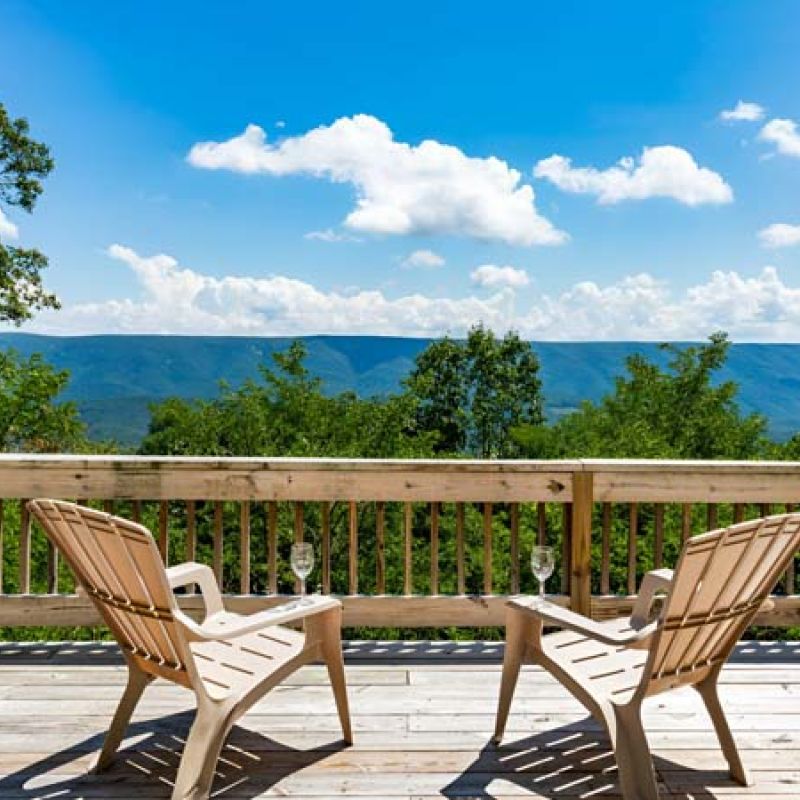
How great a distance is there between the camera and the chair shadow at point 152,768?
8.47 feet

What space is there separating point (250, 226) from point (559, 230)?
21.0m

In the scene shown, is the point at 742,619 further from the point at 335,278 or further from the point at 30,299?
the point at 335,278

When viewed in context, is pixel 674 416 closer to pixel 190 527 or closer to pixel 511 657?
pixel 190 527

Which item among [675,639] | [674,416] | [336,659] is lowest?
[674,416]

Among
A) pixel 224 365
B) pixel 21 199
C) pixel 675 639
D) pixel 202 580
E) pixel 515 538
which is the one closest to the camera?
pixel 675 639

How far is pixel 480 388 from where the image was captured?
40781mm

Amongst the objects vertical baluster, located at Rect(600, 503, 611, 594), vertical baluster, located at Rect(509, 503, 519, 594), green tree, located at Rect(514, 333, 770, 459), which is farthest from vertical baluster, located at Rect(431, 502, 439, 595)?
green tree, located at Rect(514, 333, 770, 459)

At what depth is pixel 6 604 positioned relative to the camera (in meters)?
3.93

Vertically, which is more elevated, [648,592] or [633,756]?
[648,592]

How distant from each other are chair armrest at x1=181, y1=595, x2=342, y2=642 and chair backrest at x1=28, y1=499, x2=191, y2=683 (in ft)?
0.24

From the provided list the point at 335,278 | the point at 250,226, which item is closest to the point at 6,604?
the point at 250,226

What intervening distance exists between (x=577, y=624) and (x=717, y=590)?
0.45 meters

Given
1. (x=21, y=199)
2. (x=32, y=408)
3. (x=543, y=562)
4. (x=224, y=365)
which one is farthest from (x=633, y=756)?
(x=224, y=365)

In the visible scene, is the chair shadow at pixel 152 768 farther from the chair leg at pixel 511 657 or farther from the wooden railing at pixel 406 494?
the wooden railing at pixel 406 494
